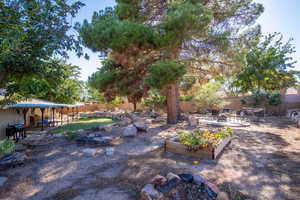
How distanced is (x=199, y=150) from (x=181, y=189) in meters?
1.70

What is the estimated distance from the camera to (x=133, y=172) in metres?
3.06

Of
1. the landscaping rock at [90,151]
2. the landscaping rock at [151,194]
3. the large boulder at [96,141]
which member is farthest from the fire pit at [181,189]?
the large boulder at [96,141]

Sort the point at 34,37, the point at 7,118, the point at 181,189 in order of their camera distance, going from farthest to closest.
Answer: the point at 7,118 < the point at 34,37 < the point at 181,189

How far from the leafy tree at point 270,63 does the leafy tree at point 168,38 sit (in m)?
7.75

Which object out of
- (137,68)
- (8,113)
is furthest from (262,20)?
(8,113)

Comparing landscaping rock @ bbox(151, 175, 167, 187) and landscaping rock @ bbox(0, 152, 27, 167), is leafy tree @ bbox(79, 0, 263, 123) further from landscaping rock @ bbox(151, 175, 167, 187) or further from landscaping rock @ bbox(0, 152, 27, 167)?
landscaping rock @ bbox(0, 152, 27, 167)

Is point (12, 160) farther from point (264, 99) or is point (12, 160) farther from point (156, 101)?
point (264, 99)

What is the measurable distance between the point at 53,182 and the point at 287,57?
20120 millimetres

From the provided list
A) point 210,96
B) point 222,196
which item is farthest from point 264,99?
point 222,196

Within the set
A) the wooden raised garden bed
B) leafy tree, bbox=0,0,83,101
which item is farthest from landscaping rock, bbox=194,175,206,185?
leafy tree, bbox=0,0,83,101

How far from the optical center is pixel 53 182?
2.74m

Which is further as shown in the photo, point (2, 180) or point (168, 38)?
point (168, 38)

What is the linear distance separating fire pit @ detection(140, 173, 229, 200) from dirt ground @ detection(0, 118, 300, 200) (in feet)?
0.82

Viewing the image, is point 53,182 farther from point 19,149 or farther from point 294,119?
point 294,119
